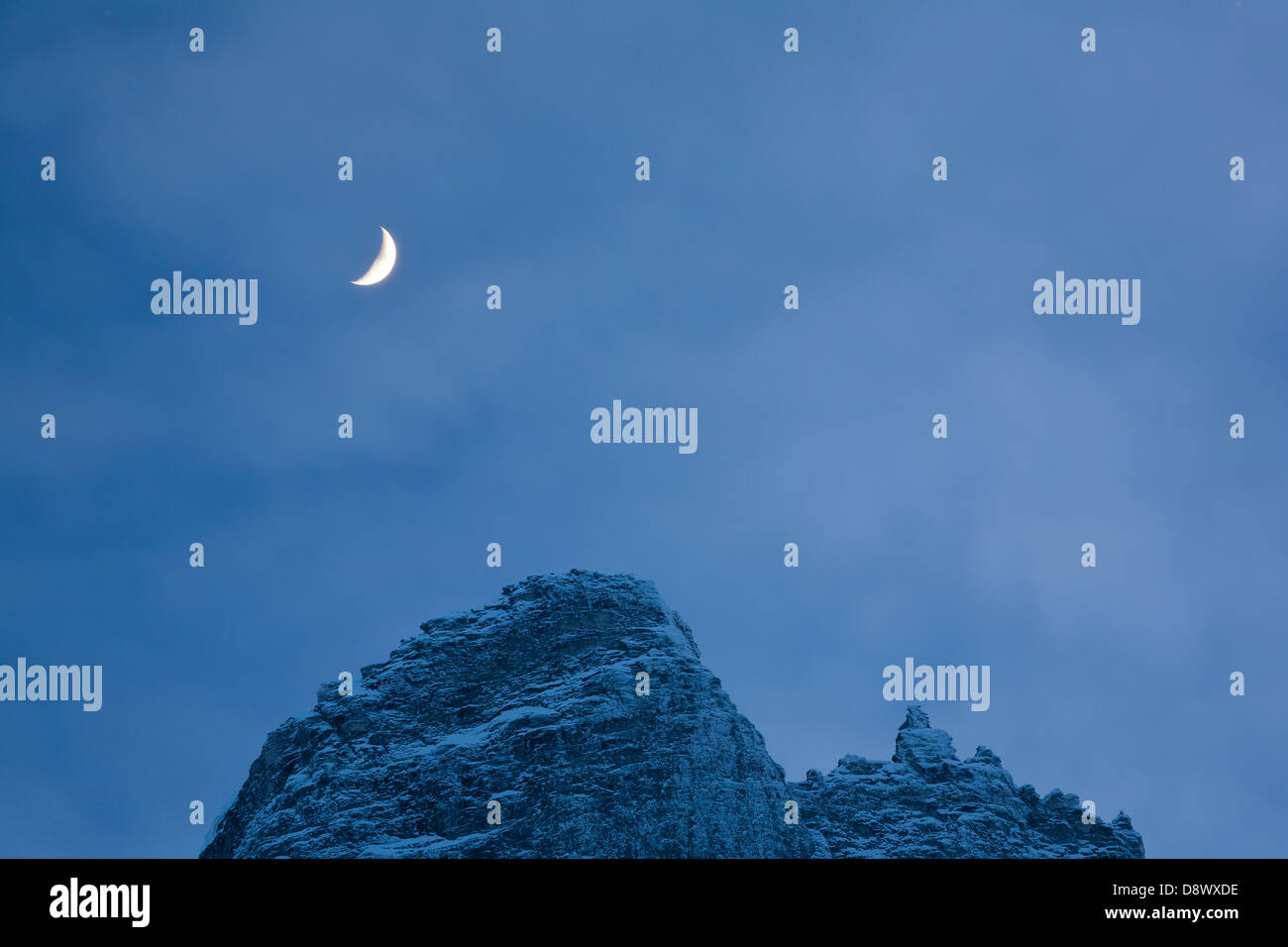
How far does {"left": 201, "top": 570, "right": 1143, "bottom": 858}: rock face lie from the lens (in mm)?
161375

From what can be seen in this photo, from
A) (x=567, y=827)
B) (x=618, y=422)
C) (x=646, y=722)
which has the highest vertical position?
(x=618, y=422)

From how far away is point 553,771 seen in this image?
563 ft

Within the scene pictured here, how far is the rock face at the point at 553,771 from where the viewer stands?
161375 mm

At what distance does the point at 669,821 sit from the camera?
158 meters
